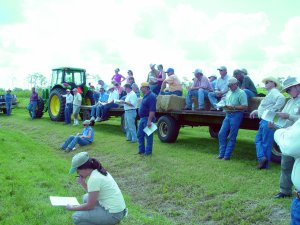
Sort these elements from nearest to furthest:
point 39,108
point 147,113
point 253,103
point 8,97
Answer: point 253,103 → point 147,113 → point 39,108 → point 8,97

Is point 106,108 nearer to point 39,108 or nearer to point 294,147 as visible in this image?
point 39,108

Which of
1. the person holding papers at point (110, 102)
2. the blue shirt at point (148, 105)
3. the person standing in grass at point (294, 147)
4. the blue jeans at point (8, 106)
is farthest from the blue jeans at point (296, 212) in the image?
the blue jeans at point (8, 106)

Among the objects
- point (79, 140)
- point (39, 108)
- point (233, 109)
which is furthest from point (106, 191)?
point (39, 108)

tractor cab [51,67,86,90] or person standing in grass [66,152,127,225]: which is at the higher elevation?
tractor cab [51,67,86,90]

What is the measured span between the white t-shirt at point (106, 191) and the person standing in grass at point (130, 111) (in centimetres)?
695

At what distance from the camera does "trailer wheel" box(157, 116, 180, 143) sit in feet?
36.9

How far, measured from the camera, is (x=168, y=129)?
37.3 ft

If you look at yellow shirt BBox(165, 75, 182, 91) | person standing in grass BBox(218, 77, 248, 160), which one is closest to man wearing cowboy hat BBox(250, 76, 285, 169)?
person standing in grass BBox(218, 77, 248, 160)

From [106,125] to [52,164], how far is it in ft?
26.5

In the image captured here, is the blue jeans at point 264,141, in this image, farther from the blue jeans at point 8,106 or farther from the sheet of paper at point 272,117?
the blue jeans at point 8,106

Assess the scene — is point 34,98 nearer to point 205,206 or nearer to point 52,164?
point 52,164

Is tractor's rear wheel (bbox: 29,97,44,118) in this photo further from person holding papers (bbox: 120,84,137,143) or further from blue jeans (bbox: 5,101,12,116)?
person holding papers (bbox: 120,84,137,143)

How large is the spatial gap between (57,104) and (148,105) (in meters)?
11.4

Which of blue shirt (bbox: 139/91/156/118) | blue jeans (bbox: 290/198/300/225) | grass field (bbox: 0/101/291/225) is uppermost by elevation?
blue shirt (bbox: 139/91/156/118)
